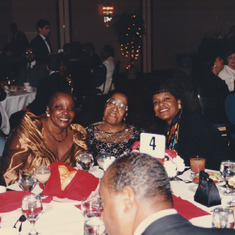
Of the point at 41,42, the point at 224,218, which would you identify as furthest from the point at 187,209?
the point at 41,42

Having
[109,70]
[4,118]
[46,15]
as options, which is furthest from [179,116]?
[46,15]

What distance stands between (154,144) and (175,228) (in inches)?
47.0

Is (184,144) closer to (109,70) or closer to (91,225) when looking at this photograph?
(91,225)

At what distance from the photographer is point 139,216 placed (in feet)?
3.53

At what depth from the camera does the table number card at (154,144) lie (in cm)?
215

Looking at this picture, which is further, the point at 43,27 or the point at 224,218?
the point at 43,27

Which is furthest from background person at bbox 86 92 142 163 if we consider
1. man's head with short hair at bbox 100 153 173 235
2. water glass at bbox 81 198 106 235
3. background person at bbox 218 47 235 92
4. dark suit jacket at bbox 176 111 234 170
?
background person at bbox 218 47 235 92

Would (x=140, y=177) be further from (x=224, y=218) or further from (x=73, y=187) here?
(x=73, y=187)

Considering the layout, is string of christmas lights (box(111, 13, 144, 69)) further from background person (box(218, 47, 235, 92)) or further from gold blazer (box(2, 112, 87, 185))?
gold blazer (box(2, 112, 87, 185))

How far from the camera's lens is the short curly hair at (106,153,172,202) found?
1.10 m

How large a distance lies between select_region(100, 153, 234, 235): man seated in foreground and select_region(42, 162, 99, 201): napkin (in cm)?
81

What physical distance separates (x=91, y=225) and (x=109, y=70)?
660 centimetres

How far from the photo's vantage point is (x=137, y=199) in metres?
1.08

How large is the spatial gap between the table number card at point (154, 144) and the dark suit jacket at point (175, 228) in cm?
111
